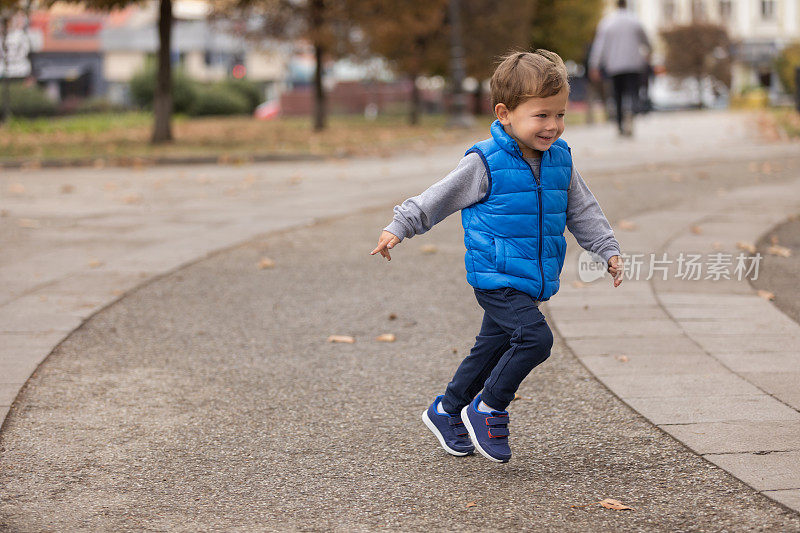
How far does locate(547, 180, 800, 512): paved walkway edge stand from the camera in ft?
11.9

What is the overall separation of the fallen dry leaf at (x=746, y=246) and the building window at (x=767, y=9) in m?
68.4

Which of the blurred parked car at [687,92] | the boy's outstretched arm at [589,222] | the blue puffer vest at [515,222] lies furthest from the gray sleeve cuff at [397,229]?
the blurred parked car at [687,92]

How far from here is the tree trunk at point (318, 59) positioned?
77.8 feet

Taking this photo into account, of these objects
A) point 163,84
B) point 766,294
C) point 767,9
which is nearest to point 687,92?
point 767,9

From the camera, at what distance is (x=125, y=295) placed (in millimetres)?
6398

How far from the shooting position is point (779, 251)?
7.14m

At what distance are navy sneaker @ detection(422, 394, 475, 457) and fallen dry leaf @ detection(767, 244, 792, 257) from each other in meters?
4.09

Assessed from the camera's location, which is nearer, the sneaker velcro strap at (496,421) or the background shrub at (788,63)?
the sneaker velcro strap at (496,421)

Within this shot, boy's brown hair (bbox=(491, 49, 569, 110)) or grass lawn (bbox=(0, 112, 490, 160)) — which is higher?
boy's brown hair (bbox=(491, 49, 569, 110))

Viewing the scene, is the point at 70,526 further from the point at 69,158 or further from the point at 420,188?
the point at 69,158

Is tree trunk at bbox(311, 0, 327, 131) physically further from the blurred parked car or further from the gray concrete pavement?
the blurred parked car

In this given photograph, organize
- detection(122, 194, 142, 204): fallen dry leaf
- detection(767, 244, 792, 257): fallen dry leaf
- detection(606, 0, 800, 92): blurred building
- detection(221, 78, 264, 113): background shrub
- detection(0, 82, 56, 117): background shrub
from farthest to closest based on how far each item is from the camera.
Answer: detection(606, 0, 800, 92): blurred building, detection(221, 78, 264, 113): background shrub, detection(0, 82, 56, 117): background shrub, detection(122, 194, 142, 204): fallen dry leaf, detection(767, 244, 792, 257): fallen dry leaf

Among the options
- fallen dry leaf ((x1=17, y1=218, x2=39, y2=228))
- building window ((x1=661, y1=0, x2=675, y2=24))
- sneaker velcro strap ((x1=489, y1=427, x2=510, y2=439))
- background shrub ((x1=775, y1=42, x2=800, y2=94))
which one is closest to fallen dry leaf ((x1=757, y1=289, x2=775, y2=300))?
sneaker velcro strap ((x1=489, y1=427, x2=510, y2=439))

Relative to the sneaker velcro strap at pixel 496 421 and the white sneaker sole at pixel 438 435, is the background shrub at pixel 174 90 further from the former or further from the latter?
the sneaker velcro strap at pixel 496 421
